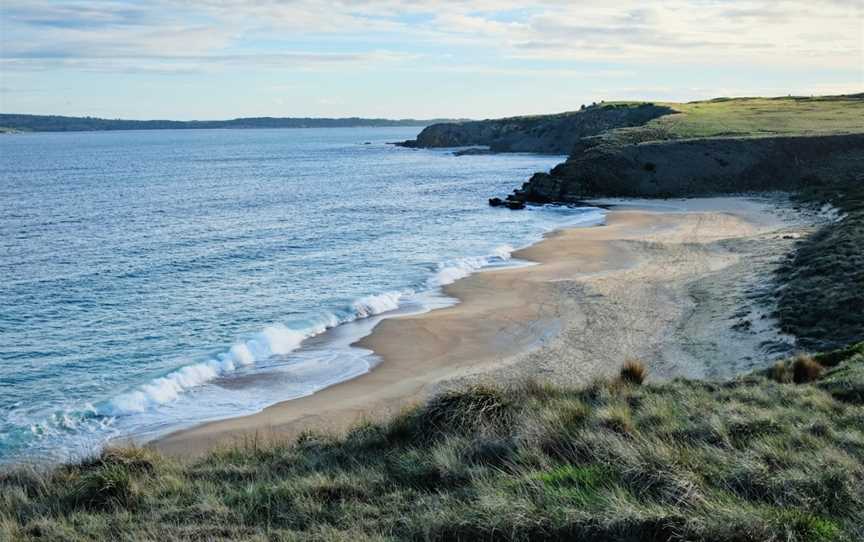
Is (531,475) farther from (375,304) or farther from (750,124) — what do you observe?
(750,124)

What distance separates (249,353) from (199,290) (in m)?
8.49

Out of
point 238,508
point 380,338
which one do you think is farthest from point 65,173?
point 238,508

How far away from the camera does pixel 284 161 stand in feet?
393

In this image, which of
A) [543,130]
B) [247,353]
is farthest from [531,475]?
[543,130]

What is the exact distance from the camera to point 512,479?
743 centimetres

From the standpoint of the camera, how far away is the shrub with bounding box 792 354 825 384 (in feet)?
42.1

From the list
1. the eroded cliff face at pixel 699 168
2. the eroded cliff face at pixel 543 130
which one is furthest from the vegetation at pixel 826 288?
the eroded cliff face at pixel 543 130

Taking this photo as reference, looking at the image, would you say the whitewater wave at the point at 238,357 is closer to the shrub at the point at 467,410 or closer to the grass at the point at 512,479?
the grass at the point at 512,479

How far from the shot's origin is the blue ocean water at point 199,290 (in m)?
17.3

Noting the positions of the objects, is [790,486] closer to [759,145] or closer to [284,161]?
[759,145]

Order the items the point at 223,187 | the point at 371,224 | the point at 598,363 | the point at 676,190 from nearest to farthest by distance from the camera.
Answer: the point at 598,363
the point at 371,224
the point at 676,190
the point at 223,187

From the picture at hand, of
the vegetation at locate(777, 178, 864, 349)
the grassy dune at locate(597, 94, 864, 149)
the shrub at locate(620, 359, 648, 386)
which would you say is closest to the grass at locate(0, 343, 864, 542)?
the shrub at locate(620, 359, 648, 386)

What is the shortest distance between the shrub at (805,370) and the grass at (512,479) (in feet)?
4.70

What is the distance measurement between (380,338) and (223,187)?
177 feet
